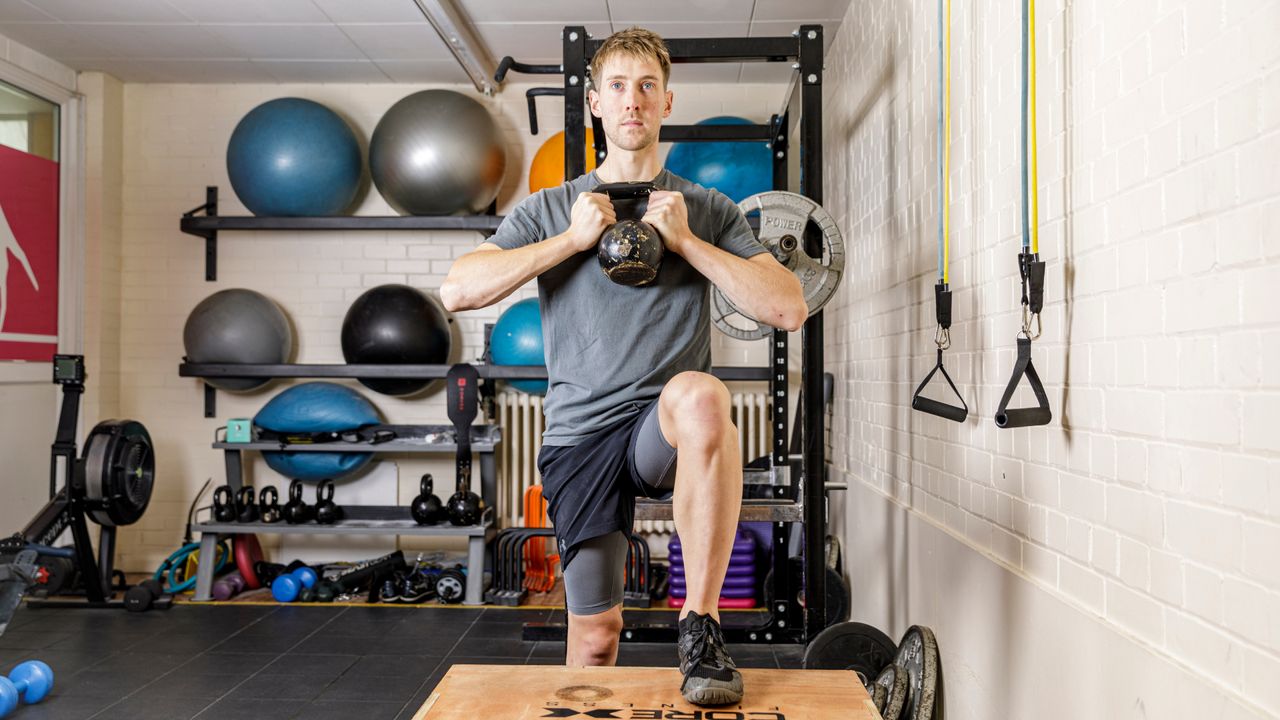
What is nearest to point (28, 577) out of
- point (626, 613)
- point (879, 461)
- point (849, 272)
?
point (626, 613)

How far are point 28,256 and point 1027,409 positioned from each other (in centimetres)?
512

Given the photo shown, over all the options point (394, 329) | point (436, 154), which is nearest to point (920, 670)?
point (394, 329)

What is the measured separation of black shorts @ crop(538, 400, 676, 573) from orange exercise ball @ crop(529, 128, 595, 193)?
3.16 m

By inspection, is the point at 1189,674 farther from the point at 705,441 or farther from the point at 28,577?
the point at 28,577

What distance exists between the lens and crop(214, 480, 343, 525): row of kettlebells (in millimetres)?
4879

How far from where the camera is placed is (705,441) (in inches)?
67.0

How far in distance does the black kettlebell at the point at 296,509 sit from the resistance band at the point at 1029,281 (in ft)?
13.1

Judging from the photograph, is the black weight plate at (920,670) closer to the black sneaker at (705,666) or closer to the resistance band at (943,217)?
the resistance band at (943,217)

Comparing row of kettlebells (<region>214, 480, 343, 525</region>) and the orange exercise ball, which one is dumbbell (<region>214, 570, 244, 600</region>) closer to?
row of kettlebells (<region>214, 480, 343, 525</region>)

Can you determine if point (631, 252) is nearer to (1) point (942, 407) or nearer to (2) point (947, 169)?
(1) point (942, 407)

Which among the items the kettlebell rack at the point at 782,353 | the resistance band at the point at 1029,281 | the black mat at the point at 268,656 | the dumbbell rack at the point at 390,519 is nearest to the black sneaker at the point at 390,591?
the black mat at the point at 268,656

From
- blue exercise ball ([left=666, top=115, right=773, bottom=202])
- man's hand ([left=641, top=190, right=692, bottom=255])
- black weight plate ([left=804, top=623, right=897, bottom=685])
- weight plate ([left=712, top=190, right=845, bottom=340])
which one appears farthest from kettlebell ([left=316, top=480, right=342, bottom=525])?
man's hand ([left=641, top=190, right=692, bottom=255])

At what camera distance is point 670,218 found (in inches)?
72.1

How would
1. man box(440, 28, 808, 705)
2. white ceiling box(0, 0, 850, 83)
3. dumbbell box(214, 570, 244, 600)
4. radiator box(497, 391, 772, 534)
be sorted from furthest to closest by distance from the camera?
radiator box(497, 391, 772, 534), dumbbell box(214, 570, 244, 600), white ceiling box(0, 0, 850, 83), man box(440, 28, 808, 705)
